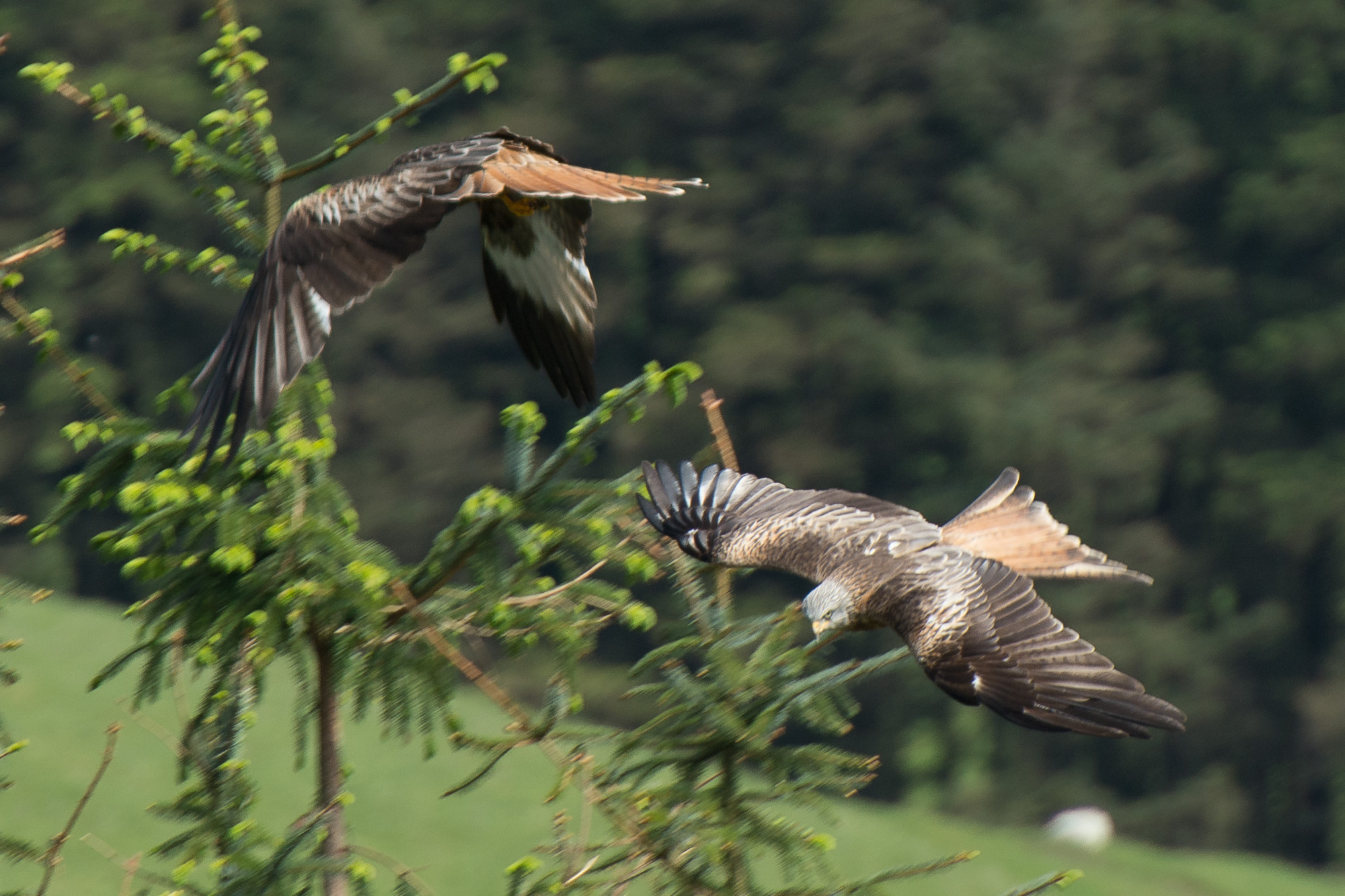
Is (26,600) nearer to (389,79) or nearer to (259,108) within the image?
(259,108)

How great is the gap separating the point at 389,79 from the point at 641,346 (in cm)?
465

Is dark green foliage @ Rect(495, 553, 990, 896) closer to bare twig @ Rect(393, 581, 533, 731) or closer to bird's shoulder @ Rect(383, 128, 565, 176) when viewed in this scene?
bare twig @ Rect(393, 581, 533, 731)

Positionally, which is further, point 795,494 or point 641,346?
point 641,346

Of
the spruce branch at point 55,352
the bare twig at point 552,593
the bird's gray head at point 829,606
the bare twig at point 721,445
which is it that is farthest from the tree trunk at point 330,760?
the bird's gray head at point 829,606

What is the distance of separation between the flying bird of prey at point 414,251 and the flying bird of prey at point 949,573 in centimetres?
53

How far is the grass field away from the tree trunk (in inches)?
200

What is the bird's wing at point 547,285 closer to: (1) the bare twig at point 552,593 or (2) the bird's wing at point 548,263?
(2) the bird's wing at point 548,263

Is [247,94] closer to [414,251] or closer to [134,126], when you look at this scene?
[134,126]

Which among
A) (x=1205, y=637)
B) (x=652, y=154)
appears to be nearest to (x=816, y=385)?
(x=652, y=154)

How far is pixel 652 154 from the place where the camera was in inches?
798

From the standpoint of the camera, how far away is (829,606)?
3.97 meters

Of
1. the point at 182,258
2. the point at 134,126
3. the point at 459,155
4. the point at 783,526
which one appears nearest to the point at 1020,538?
the point at 783,526

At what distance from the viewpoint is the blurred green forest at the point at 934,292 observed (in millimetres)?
19344

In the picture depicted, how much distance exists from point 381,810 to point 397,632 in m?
6.42
